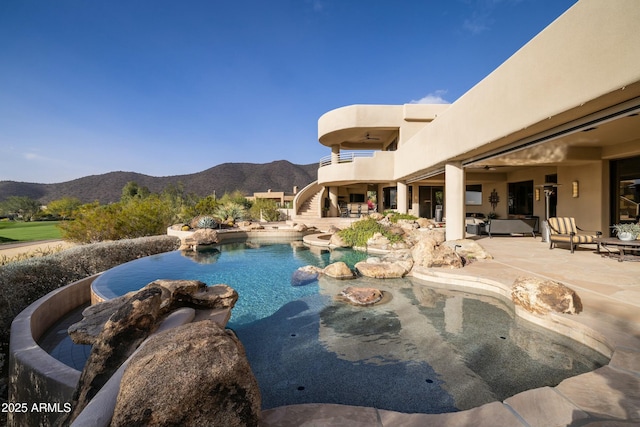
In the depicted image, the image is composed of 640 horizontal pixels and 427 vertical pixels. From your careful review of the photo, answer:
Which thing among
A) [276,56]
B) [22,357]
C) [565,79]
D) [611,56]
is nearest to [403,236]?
[565,79]

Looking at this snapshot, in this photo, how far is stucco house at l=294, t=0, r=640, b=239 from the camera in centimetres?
475

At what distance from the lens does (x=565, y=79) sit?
536 cm

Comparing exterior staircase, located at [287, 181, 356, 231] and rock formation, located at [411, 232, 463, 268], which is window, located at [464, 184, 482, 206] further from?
rock formation, located at [411, 232, 463, 268]

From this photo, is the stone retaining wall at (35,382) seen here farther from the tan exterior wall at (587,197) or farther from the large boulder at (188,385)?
the tan exterior wall at (587,197)

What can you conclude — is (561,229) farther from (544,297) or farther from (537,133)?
(544,297)

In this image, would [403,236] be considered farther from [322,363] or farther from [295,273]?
[322,363]

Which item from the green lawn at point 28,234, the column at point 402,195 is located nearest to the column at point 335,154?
the column at point 402,195

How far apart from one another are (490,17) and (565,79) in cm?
1571

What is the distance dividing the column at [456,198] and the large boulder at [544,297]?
599 centimetres

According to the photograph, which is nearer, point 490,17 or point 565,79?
point 565,79

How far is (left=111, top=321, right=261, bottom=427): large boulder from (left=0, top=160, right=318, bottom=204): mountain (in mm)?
57512

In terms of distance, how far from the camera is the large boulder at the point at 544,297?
4379mm

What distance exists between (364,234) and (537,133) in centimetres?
715

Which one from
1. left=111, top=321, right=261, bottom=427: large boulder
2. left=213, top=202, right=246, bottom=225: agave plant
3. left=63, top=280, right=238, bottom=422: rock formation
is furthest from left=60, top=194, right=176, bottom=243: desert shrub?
left=111, top=321, right=261, bottom=427: large boulder
